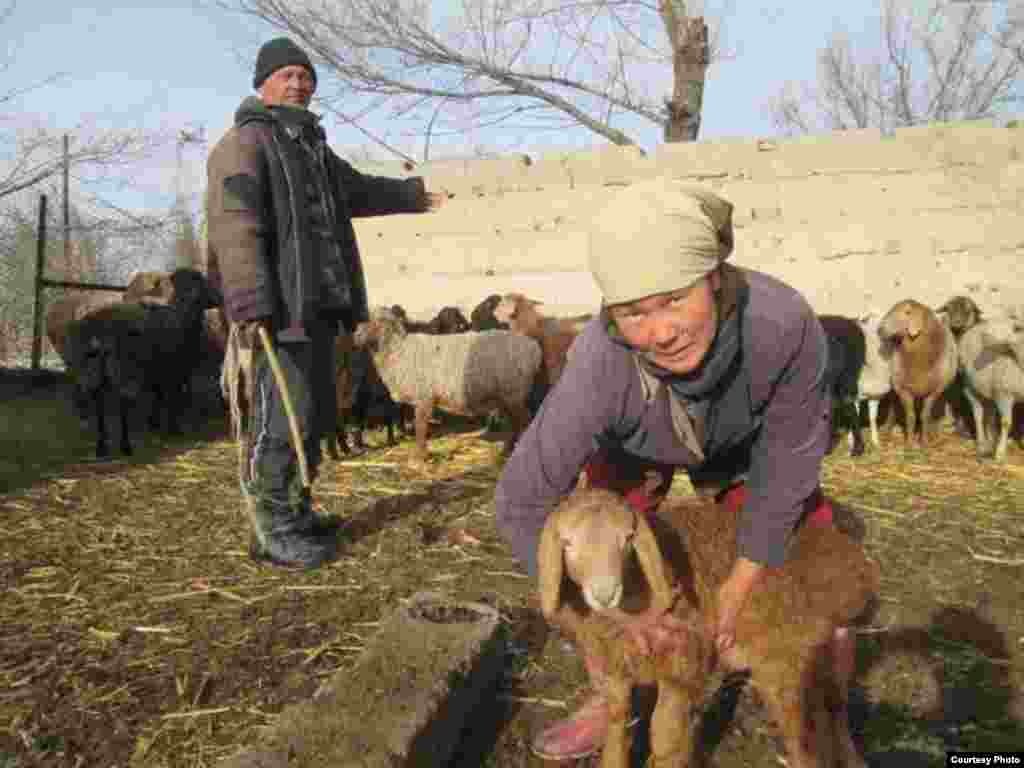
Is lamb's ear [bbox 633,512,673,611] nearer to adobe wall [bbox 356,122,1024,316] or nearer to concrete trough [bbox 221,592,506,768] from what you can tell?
concrete trough [bbox 221,592,506,768]

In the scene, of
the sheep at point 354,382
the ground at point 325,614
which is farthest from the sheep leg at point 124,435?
the sheep at point 354,382

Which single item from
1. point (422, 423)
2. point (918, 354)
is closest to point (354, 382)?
point (422, 423)

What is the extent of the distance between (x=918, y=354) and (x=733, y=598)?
6631mm

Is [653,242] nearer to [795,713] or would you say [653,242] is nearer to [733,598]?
[733,598]

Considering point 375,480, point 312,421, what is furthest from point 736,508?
point 375,480

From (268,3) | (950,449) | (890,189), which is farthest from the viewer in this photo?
(268,3)

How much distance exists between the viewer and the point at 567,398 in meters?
2.24

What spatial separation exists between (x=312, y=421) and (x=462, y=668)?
185cm

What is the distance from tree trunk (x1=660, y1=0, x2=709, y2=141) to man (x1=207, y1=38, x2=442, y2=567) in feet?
34.8

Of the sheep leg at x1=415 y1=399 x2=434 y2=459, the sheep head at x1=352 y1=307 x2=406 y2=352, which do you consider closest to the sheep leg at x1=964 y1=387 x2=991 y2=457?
the sheep leg at x1=415 y1=399 x2=434 y2=459

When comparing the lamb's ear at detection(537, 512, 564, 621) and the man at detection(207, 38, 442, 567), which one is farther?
the man at detection(207, 38, 442, 567)

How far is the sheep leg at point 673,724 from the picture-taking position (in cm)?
230

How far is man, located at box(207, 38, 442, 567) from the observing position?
→ 3781 millimetres

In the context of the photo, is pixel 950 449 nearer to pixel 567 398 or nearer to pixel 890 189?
pixel 890 189
